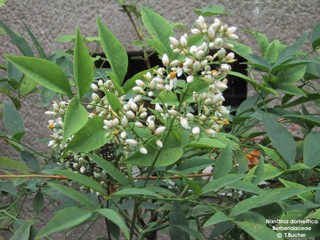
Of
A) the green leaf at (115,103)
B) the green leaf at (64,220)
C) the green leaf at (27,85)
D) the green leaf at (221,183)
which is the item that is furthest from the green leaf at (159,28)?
the green leaf at (27,85)

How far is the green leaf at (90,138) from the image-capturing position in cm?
79

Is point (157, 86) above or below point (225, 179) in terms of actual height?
above

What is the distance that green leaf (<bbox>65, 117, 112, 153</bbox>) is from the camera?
79cm

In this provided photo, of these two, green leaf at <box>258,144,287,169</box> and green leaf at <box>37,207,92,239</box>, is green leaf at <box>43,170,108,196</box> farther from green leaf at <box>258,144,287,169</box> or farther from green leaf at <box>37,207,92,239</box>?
green leaf at <box>258,144,287,169</box>

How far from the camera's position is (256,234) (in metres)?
0.71

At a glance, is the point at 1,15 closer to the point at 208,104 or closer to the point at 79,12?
the point at 79,12

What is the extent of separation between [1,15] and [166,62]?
1.88 meters

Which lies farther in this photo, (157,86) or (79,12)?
Result: (79,12)

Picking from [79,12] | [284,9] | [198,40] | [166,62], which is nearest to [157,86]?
[166,62]

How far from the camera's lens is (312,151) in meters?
1.00

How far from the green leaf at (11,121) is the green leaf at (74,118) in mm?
320

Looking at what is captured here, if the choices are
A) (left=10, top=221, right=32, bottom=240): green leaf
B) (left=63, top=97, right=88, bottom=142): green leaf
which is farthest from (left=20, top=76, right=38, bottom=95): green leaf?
(left=63, top=97, right=88, bottom=142): green leaf

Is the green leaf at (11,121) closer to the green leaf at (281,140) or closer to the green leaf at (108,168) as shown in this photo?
the green leaf at (108,168)

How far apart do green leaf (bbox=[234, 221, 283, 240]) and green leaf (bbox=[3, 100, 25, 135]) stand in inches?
20.8
